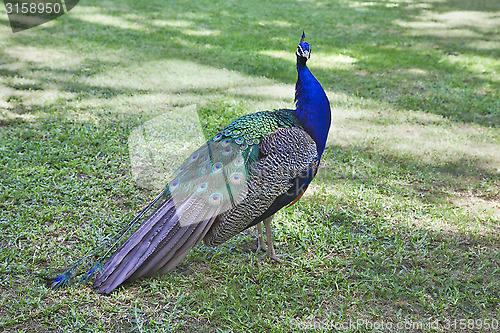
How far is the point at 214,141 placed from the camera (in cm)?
330

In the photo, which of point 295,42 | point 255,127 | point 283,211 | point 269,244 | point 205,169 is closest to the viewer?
point 205,169

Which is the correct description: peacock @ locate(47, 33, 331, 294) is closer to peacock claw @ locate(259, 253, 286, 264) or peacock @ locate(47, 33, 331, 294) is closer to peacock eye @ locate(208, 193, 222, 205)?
peacock eye @ locate(208, 193, 222, 205)

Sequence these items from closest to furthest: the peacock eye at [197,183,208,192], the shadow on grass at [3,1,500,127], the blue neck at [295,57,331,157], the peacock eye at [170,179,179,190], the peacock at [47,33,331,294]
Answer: the peacock at [47,33,331,294] → the peacock eye at [197,183,208,192] → the peacock eye at [170,179,179,190] → the blue neck at [295,57,331,157] → the shadow on grass at [3,1,500,127]

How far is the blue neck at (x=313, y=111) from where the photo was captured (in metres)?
3.38

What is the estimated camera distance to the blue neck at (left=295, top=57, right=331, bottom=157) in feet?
11.1

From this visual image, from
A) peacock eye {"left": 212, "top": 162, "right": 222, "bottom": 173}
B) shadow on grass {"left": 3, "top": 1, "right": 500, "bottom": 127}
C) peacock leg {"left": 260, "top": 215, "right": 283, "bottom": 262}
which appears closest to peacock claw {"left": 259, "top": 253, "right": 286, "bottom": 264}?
peacock leg {"left": 260, "top": 215, "right": 283, "bottom": 262}

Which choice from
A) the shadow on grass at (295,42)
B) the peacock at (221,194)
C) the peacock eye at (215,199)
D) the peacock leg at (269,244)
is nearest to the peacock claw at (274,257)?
the peacock leg at (269,244)

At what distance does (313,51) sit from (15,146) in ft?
17.2

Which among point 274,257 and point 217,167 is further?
point 274,257

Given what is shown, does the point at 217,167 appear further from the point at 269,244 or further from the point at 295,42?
the point at 295,42

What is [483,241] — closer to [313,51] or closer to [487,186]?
Result: [487,186]

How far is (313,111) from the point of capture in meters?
3.38

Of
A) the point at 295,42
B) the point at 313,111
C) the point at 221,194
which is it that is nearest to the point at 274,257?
the point at 221,194

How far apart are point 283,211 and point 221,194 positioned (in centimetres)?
110
